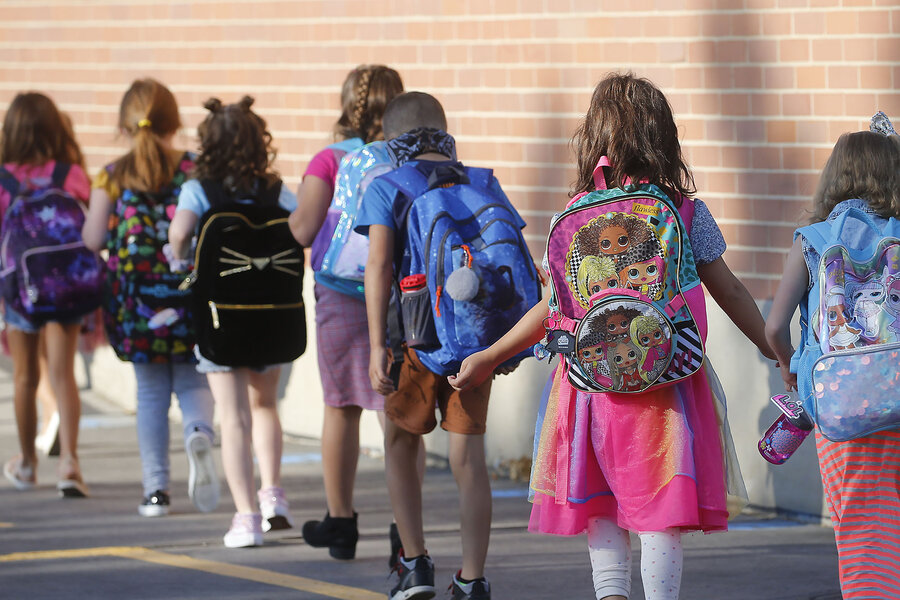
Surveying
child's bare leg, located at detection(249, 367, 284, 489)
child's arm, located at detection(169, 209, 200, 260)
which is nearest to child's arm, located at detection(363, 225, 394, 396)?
child's arm, located at detection(169, 209, 200, 260)

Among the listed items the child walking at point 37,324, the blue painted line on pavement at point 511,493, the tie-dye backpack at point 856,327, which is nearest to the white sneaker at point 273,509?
the blue painted line on pavement at point 511,493

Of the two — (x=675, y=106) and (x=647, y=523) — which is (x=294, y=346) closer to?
(x=675, y=106)

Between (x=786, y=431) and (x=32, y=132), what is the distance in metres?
4.81

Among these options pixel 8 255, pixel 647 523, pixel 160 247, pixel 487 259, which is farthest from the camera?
pixel 8 255

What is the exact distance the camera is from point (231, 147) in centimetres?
705

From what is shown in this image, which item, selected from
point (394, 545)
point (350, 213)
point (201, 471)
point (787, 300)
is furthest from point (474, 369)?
point (201, 471)

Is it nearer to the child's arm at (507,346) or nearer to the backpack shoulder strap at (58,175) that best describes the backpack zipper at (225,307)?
the backpack shoulder strap at (58,175)

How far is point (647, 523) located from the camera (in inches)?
177

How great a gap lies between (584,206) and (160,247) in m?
3.50

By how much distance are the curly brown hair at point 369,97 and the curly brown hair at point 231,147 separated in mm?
558

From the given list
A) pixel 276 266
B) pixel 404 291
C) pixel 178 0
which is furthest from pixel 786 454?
pixel 178 0

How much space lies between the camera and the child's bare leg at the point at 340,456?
6695 mm

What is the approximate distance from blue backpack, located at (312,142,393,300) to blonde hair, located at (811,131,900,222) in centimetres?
199

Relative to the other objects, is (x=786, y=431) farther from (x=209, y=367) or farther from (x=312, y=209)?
(x=209, y=367)
